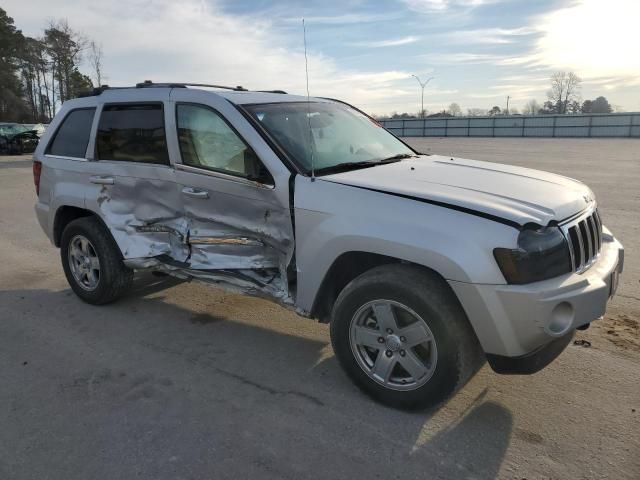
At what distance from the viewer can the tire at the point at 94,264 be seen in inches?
184

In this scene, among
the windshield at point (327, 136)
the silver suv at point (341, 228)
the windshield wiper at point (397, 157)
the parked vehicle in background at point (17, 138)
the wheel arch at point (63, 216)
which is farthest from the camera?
the parked vehicle in background at point (17, 138)

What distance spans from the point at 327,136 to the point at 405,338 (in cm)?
178

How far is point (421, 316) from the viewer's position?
288 centimetres

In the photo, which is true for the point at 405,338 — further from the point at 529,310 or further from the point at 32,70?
the point at 32,70

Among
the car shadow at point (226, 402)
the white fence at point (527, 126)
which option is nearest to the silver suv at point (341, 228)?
the car shadow at point (226, 402)

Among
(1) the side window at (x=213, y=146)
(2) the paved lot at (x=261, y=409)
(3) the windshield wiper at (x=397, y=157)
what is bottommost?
(2) the paved lot at (x=261, y=409)

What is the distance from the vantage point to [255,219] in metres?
3.66

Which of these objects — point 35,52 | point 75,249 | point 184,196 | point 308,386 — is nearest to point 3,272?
point 75,249

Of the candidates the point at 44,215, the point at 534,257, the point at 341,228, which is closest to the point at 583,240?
the point at 534,257

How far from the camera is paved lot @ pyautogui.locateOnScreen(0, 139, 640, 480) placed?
2654 millimetres

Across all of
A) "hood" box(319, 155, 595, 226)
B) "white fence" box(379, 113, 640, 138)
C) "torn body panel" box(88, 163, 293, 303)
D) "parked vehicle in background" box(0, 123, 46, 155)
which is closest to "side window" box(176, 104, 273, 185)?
"torn body panel" box(88, 163, 293, 303)

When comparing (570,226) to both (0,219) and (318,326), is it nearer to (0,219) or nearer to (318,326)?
(318,326)

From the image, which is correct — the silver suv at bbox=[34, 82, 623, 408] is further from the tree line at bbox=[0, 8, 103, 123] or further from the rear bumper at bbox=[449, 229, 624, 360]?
the tree line at bbox=[0, 8, 103, 123]

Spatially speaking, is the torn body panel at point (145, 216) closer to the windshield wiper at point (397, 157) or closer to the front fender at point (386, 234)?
the front fender at point (386, 234)
